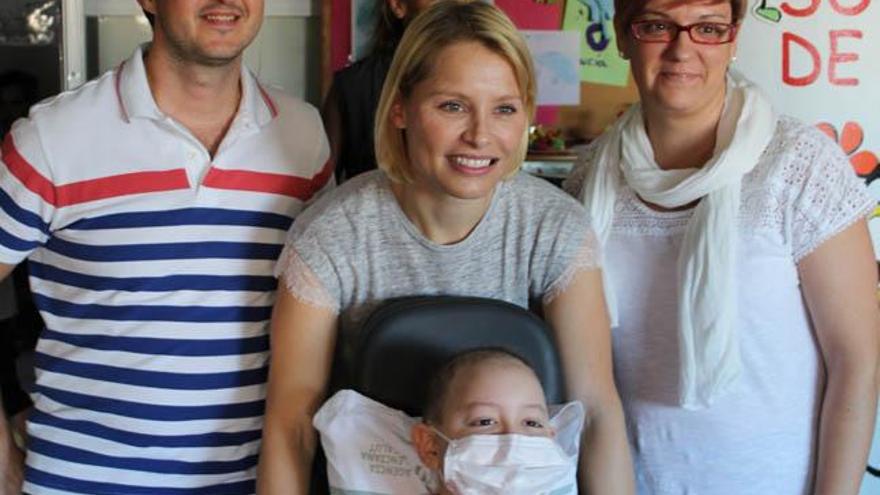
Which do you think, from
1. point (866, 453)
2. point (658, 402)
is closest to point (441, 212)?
point (658, 402)

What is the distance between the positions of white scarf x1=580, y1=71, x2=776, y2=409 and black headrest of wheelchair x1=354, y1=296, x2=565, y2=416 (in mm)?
279

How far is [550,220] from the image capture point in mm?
1567

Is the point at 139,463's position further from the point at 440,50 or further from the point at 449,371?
the point at 440,50

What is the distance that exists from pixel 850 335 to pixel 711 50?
1.71ft

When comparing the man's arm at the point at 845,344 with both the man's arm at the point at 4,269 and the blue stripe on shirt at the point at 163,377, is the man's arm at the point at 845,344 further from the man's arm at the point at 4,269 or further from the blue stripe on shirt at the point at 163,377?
the man's arm at the point at 4,269

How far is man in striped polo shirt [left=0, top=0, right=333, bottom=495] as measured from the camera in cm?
164

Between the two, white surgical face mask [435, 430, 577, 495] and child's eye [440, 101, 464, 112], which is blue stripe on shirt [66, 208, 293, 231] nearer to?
child's eye [440, 101, 464, 112]

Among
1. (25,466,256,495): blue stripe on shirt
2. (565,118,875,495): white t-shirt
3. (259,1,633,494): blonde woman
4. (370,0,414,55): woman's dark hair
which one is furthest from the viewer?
(370,0,414,55): woman's dark hair

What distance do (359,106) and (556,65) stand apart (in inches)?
30.3

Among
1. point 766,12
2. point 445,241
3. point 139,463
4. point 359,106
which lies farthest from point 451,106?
point 766,12

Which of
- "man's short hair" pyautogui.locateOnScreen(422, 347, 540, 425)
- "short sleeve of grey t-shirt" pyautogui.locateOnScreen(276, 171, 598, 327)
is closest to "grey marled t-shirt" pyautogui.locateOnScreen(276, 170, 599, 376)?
"short sleeve of grey t-shirt" pyautogui.locateOnScreen(276, 171, 598, 327)

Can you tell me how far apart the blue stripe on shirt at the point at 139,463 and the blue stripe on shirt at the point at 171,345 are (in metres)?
0.19

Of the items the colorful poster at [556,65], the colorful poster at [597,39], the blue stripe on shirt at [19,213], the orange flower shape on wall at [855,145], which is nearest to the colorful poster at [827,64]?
the orange flower shape on wall at [855,145]

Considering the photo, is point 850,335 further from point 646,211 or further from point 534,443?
point 534,443
